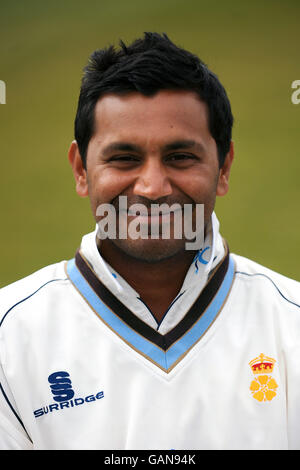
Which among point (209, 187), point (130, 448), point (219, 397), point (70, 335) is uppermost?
point (209, 187)

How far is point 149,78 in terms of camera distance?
112 centimetres

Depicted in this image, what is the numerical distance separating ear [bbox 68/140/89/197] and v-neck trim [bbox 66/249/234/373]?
17 cm

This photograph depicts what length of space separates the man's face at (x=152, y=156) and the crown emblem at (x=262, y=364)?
1.01ft

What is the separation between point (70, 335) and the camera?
3.79 feet

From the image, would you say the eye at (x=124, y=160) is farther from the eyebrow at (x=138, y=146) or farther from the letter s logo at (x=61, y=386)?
the letter s logo at (x=61, y=386)

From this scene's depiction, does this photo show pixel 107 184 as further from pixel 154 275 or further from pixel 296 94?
pixel 296 94

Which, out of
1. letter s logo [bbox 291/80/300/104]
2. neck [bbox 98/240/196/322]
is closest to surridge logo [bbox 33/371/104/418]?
neck [bbox 98/240/196/322]

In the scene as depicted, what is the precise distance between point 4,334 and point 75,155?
1.59ft

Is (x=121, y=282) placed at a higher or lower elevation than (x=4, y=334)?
higher

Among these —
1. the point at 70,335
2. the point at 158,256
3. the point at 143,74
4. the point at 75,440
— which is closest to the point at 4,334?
the point at 70,335

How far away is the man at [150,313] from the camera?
3.55 ft

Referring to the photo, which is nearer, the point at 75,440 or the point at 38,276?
→ the point at 75,440

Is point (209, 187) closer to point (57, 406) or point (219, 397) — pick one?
point (219, 397)

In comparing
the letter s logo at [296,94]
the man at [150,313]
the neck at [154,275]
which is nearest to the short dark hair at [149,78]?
the man at [150,313]
